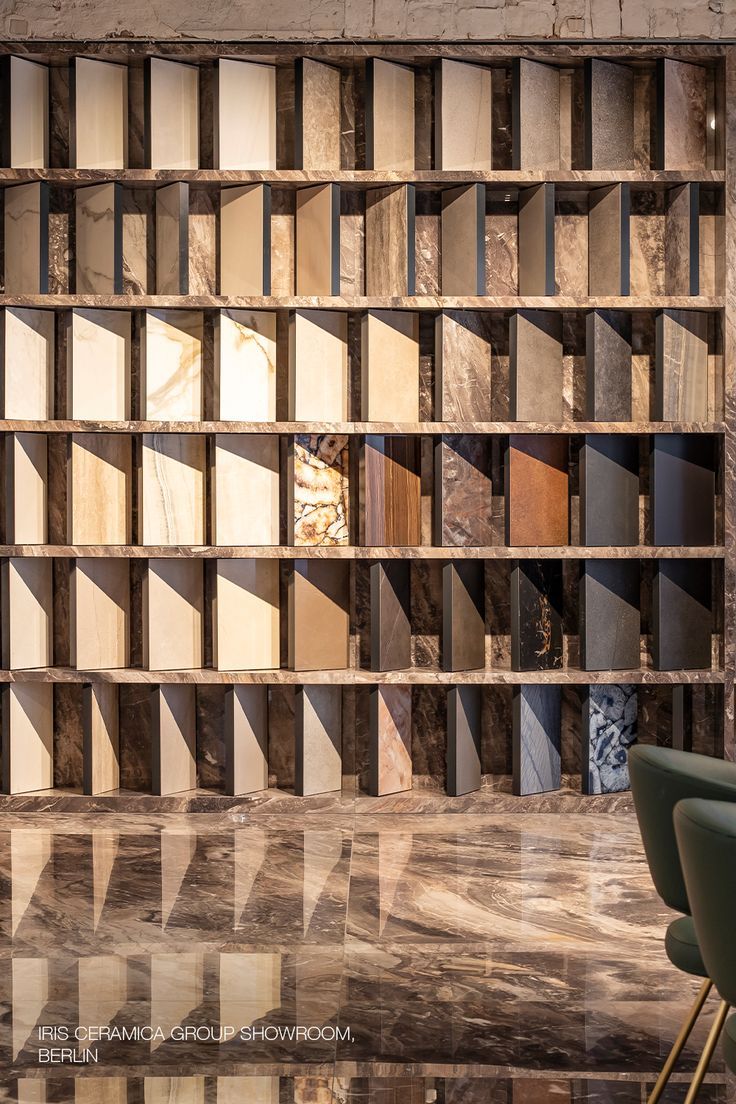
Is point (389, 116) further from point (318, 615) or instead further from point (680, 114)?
point (318, 615)

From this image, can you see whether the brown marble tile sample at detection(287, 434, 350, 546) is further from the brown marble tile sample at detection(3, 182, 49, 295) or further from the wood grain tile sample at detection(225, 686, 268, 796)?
the brown marble tile sample at detection(3, 182, 49, 295)

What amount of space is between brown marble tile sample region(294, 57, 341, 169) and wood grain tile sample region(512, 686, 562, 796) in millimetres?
2031

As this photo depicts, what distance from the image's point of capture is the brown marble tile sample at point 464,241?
12.0ft

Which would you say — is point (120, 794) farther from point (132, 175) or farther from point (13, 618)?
point (132, 175)

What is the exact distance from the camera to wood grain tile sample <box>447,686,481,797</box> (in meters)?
3.73

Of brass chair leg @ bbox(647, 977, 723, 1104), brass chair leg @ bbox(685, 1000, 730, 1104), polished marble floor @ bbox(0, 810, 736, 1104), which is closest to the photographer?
brass chair leg @ bbox(685, 1000, 730, 1104)

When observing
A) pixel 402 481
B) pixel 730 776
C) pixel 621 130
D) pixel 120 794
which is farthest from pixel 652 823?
pixel 621 130

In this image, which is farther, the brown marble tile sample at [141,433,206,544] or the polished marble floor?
the brown marble tile sample at [141,433,206,544]

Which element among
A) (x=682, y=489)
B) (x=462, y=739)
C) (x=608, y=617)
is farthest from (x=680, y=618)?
(x=462, y=739)

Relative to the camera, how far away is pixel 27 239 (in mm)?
3723

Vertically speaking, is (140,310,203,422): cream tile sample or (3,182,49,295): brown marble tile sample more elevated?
(3,182,49,295): brown marble tile sample

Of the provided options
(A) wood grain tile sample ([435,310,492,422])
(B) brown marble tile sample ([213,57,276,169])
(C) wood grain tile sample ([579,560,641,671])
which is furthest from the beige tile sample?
(B) brown marble tile sample ([213,57,276,169])

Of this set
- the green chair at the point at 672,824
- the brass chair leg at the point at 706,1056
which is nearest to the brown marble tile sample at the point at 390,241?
the green chair at the point at 672,824

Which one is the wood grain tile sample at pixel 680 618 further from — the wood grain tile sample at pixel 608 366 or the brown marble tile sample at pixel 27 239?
the brown marble tile sample at pixel 27 239
